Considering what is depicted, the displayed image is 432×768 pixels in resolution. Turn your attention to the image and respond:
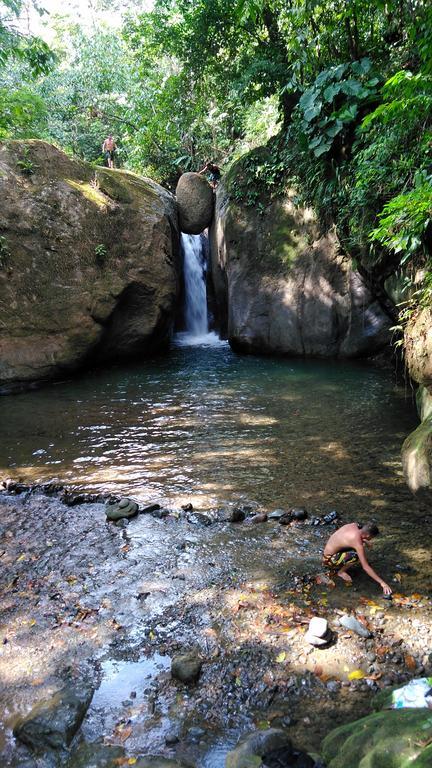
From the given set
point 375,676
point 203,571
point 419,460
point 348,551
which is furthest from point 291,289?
point 375,676

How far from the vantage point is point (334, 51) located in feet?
30.2

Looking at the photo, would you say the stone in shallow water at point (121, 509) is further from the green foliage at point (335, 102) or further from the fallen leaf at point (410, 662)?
the green foliage at point (335, 102)

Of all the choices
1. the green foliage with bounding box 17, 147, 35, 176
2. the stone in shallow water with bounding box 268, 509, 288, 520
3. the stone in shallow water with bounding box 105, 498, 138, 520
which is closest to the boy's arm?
the stone in shallow water with bounding box 268, 509, 288, 520

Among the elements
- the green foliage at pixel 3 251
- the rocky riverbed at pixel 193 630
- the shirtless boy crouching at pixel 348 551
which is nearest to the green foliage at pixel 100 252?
the green foliage at pixel 3 251

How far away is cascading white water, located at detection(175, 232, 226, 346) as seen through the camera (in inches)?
588

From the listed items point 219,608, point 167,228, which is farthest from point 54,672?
point 167,228

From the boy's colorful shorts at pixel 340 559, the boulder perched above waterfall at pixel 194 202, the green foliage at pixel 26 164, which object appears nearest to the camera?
the boy's colorful shorts at pixel 340 559

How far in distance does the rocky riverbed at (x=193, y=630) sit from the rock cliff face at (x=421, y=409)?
1.07 feet

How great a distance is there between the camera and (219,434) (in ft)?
22.7

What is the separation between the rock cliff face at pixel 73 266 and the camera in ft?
32.4

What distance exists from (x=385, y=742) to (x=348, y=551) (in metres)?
1.91

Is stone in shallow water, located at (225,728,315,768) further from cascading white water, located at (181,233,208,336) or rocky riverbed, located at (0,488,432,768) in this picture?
cascading white water, located at (181,233,208,336)

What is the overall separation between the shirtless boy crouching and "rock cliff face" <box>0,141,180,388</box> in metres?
7.63

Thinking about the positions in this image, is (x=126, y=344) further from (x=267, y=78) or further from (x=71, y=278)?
(x=267, y=78)
